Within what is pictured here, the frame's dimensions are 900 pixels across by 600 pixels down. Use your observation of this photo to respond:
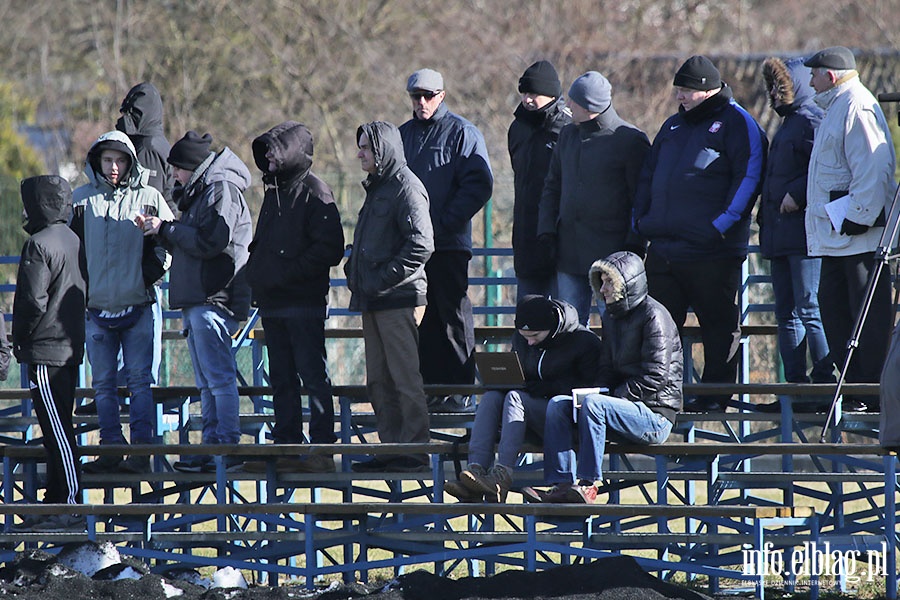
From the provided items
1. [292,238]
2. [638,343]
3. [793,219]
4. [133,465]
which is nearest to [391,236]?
[292,238]

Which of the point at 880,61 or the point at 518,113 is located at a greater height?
the point at 880,61

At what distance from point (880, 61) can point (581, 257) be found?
1113 cm

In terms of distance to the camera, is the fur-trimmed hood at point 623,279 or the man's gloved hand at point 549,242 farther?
the man's gloved hand at point 549,242

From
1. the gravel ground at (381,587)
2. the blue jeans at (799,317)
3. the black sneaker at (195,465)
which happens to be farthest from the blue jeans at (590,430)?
the black sneaker at (195,465)

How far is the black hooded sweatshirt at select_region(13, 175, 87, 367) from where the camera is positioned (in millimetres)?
8227

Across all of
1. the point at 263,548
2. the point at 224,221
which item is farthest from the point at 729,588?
the point at 224,221

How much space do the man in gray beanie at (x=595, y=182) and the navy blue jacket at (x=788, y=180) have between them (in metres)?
0.68

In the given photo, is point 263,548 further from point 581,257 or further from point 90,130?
point 90,130

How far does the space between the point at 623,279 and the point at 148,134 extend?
11.2ft

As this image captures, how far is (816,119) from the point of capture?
859 centimetres

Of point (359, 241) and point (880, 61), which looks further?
point (880, 61)

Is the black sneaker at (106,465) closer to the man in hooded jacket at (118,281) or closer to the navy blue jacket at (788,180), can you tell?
the man in hooded jacket at (118,281)

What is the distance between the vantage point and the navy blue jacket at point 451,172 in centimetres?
893

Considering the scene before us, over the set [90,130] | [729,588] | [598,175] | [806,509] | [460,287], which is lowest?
[729,588]
